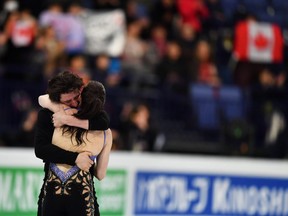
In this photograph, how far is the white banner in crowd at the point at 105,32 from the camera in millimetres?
12281

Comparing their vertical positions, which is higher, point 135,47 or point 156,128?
point 135,47

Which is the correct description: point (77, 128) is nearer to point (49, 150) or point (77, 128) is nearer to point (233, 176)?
point (49, 150)

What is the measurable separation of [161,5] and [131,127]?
11.7 ft

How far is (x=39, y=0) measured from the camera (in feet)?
41.0

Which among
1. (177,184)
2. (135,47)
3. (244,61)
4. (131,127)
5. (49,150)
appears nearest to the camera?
(49,150)

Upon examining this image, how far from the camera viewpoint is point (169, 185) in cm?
946

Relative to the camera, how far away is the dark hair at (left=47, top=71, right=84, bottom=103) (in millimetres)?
5117

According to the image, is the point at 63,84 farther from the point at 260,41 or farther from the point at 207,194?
the point at 260,41

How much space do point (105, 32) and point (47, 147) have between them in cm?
737

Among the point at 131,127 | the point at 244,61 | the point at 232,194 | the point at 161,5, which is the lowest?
the point at 232,194

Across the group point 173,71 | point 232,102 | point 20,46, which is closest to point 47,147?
point 20,46

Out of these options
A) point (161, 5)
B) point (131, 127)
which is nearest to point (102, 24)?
point (161, 5)

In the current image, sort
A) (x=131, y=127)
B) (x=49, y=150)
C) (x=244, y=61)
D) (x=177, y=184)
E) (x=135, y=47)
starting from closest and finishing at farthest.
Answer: (x=49, y=150) < (x=177, y=184) < (x=131, y=127) < (x=135, y=47) < (x=244, y=61)

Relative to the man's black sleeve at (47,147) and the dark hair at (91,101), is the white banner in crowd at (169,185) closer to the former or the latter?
the man's black sleeve at (47,147)
